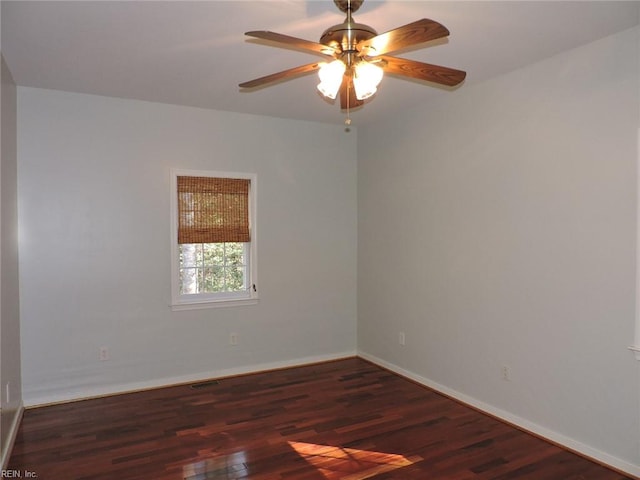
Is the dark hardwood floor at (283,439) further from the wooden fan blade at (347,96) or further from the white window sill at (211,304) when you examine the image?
the wooden fan blade at (347,96)

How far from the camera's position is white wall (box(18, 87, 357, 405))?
12.7 ft

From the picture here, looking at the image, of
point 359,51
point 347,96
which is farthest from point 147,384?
point 359,51

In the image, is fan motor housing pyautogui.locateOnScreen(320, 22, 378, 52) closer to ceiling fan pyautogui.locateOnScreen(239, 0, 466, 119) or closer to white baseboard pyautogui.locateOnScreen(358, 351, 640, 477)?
ceiling fan pyautogui.locateOnScreen(239, 0, 466, 119)

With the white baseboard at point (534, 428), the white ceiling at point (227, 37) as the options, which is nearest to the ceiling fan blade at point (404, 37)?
the white ceiling at point (227, 37)

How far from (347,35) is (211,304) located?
10.7 feet

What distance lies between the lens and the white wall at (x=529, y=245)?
2.82 metres

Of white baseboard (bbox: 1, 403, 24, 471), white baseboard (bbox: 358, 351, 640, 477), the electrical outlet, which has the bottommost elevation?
white baseboard (bbox: 358, 351, 640, 477)

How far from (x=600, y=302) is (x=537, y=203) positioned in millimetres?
796

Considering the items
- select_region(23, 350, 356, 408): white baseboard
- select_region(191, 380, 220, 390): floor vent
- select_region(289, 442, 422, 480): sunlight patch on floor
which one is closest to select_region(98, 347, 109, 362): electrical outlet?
select_region(23, 350, 356, 408): white baseboard

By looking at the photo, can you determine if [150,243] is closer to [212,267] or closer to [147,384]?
[212,267]

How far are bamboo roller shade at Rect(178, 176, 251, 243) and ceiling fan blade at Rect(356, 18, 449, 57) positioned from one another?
112 inches

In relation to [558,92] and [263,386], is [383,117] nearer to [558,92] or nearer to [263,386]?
[558,92]

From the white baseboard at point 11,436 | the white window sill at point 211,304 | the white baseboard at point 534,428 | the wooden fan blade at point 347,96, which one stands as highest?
the wooden fan blade at point 347,96

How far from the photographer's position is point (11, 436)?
10.3ft
